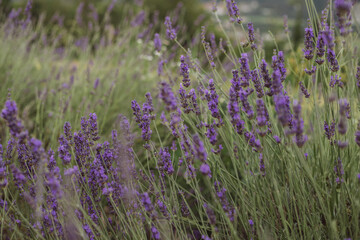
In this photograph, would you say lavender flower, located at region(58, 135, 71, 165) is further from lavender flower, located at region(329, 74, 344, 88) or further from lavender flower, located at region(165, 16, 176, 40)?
lavender flower, located at region(329, 74, 344, 88)

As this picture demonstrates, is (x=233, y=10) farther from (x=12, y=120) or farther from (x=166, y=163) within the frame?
(x=12, y=120)

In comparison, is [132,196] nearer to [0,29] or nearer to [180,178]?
[180,178]

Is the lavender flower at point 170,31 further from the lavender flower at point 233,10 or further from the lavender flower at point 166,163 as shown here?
the lavender flower at point 166,163

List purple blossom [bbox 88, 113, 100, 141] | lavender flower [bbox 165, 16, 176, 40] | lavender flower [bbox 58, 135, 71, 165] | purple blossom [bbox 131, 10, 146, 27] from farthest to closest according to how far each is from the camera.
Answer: purple blossom [bbox 131, 10, 146, 27] → lavender flower [bbox 165, 16, 176, 40] → purple blossom [bbox 88, 113, 100, 141] → lavender flower [bbox 58, 135, 71, 165]

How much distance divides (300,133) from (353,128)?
718mm

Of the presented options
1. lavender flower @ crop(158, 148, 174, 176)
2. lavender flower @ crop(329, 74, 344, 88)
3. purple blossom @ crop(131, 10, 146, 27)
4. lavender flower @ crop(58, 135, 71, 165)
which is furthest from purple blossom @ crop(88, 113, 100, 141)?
purple blossom @ crop(131, 10, 146, 27)

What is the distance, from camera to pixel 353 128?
1739mm

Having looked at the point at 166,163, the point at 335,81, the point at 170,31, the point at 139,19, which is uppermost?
the point at 139,19

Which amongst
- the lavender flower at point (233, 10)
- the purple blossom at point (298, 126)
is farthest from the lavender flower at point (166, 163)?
the lavender flower at point (233, 10)

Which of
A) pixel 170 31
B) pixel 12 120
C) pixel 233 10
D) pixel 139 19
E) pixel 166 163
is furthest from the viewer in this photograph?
pixel 139 19

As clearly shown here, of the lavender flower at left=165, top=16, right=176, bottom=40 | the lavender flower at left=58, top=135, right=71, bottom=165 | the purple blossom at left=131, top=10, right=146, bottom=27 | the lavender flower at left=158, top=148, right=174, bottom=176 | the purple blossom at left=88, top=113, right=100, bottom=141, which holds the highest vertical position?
the purple blossom at left=131, top=10, right=146, bottom=27

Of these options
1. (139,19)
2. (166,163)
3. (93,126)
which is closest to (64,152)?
(93,126)

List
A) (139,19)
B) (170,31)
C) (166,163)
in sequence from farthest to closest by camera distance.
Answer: (139,19)
(170,31)
(166,163)

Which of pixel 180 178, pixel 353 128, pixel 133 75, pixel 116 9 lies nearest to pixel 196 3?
pixel 116 9
